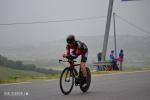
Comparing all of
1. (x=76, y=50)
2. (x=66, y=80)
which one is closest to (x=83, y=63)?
(x=76, y=50)

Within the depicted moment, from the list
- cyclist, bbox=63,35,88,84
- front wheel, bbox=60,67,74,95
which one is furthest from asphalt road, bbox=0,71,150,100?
cyclist, bbox=63,35,88,84

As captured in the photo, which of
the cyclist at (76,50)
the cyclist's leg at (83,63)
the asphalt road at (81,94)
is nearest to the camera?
the asphalt road at (81,94)

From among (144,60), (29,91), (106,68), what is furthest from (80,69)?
(144,60)

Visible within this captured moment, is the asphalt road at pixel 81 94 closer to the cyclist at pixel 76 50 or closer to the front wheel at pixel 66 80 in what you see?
the front wheel at pixel 66 80

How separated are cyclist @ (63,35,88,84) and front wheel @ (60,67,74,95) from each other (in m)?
0.37

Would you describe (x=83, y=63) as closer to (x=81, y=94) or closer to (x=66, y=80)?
(x=66, y=80)

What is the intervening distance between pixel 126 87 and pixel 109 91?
119 centimetres

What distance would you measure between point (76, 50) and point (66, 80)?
736mm

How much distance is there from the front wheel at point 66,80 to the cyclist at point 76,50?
0.37 m

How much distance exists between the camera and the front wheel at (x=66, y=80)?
40.4 feet

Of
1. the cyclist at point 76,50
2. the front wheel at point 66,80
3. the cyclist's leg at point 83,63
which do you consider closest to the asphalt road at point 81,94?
the front wheel at point 66,80

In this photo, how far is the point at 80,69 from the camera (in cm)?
1276

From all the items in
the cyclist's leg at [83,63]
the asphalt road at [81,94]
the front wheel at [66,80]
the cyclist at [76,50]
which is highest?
the cyclist at [76,50]

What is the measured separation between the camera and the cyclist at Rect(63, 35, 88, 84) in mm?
12223
